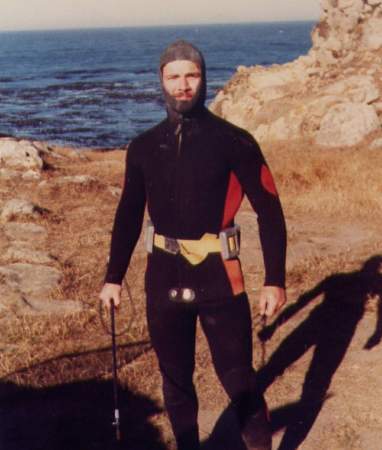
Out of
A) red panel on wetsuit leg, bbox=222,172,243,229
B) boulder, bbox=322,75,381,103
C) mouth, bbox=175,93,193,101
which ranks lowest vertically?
boulder, bbox=322,75,381,103

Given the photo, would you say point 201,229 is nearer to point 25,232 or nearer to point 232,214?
point 232,214

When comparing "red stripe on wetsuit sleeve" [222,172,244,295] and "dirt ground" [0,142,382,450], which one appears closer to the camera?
"red stripe on wetsuit sleeve" [222,172,244,295]

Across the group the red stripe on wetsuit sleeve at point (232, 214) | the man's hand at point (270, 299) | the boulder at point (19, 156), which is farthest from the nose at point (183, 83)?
the boulder at point (19, 156)

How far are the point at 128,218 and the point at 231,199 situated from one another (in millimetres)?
626

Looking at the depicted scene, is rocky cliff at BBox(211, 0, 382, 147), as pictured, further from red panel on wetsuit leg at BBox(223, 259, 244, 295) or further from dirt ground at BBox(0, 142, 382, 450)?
red panel on wetsuit leg at BBox(223, 259, 244, 295)

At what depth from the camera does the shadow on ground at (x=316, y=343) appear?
485cm

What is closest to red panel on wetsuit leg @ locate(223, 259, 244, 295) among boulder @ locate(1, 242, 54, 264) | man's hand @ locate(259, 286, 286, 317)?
man's hand @ locate(259, 286, 286, 317)

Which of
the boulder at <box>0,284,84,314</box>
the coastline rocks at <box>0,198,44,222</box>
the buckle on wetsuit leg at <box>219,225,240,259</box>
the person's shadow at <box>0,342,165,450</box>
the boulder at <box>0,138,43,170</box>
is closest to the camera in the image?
the buckle on wetsuit leg at <box>219,225,240,259</box>

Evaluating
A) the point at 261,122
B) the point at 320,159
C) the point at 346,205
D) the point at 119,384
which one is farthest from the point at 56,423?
the point at 261,122

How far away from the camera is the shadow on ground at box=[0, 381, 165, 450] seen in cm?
471

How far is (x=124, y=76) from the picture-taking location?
91.9 metres

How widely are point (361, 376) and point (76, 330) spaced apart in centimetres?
276

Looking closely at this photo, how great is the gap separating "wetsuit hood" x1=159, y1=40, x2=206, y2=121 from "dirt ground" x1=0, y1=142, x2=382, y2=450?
2199mm

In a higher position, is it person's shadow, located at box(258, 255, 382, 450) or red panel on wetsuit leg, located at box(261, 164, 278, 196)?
red panel on wetsuit leg, located at box(261, 164, 278, 196)
